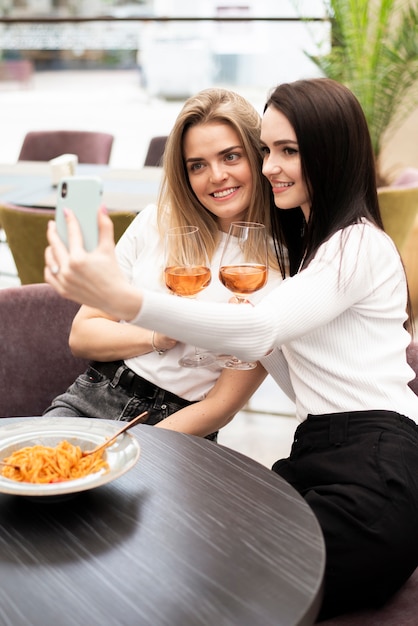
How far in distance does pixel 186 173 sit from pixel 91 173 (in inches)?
82.7

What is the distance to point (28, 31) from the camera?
21.1 ft

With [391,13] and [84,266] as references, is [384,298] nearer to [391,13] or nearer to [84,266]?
[84,266]

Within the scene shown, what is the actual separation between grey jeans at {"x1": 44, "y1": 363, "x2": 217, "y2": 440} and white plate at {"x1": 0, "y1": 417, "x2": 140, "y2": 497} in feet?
1.50

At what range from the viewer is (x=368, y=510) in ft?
4.99

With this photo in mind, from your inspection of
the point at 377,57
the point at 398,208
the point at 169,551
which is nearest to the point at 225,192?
the point at 169,551

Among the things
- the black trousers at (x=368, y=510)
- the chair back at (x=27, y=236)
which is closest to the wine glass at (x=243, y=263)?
the black trousers at (x=368, y=510)

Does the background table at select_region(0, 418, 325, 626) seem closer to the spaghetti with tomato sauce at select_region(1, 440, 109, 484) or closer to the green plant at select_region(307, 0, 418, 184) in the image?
the spaghetti with tomato sauce at select_region(1, 440, 109, 484)

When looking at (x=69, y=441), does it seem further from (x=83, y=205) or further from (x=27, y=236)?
(x=27, y=236)

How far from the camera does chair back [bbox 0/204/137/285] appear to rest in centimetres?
301

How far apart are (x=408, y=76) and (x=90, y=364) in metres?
3.32

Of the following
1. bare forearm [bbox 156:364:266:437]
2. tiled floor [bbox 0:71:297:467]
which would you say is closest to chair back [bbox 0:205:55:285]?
bare forearm [bbox 156:364:266:437]

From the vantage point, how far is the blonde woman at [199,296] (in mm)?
2014

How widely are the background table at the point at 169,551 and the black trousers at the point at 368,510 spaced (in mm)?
188

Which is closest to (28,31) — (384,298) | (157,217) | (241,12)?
(241,12)
